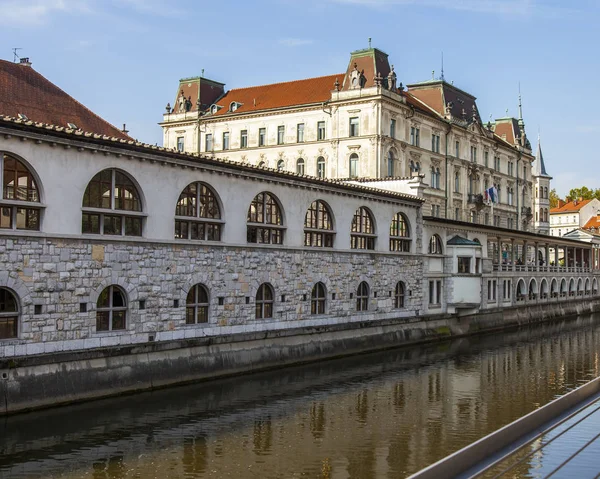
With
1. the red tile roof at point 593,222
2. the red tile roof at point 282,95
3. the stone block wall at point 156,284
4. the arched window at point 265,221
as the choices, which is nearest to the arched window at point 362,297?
the stone block wall at point 156,284

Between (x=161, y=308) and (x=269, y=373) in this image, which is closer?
(x=161, y=308)

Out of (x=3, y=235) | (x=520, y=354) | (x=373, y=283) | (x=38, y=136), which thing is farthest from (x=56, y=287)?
(x=520, y=354)

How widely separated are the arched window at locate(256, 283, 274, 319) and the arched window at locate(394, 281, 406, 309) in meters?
12.5

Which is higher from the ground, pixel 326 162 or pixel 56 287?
pixel 326 162

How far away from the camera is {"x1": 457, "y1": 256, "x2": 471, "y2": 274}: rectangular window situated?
170ft

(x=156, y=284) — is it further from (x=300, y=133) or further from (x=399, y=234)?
(x=300, y=133)

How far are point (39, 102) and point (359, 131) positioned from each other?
1235 inches

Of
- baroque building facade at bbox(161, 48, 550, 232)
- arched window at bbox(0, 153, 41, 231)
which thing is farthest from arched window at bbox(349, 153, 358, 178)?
arched window at bbox(0, 153, 41, 231)

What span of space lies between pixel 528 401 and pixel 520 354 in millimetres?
15643

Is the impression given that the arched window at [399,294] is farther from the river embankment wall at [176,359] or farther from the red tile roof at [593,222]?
the red tile roof at [593,222]

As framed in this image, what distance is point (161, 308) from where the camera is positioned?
29.3m

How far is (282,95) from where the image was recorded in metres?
74.6

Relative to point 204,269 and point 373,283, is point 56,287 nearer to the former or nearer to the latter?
point 204,269

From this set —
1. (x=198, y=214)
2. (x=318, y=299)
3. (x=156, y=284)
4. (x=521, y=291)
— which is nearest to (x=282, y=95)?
(x=521, y=291)
